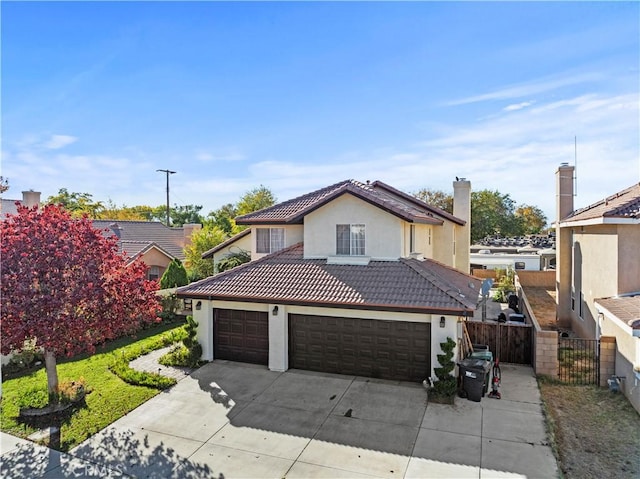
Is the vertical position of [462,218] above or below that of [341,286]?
above

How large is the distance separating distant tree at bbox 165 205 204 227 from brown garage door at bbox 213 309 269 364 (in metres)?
56.8

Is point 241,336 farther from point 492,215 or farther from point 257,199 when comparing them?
point 492,215

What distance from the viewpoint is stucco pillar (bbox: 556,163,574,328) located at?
21.7 m

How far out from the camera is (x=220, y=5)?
13.4 m

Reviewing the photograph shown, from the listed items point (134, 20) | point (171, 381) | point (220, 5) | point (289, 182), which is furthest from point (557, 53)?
point (289, 182)

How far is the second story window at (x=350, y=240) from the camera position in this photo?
15688mm

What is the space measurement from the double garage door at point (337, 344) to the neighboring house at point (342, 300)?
1.3 inches

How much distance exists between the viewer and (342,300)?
12820mm

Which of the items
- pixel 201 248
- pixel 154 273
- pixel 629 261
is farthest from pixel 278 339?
pixel 154 273

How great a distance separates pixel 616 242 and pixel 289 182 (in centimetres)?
→ 3222

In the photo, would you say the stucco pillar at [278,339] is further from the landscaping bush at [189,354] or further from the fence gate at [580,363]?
the fence gate at [580,363]

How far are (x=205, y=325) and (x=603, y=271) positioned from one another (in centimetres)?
1589

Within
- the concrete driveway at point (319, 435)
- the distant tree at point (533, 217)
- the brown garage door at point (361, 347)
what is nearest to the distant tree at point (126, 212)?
the brown garage door at point (361, 347)

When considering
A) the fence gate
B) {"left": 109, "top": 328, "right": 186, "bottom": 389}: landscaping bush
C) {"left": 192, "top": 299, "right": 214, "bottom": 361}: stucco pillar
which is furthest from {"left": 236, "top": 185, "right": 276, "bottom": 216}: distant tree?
the fence gate
